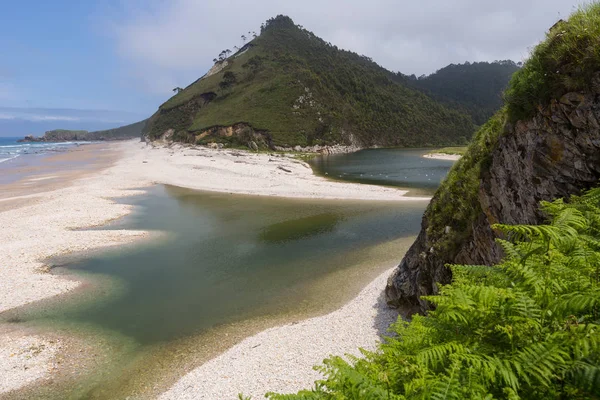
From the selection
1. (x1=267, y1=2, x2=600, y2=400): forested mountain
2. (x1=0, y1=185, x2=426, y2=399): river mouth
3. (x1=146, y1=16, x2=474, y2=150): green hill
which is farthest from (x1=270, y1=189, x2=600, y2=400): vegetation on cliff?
(x1=146, y1=16, x2=474, y2=150): green hill

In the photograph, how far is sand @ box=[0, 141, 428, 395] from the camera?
13016 millimetres

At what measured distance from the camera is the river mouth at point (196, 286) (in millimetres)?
12133

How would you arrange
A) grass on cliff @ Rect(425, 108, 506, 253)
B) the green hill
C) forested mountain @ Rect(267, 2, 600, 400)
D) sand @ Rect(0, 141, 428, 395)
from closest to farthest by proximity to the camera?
forested mountain @ Rect(267, 2, 600, 400), grass on cliff @ Rect(425, 108, 506, 253), sand @ Rect(0, 141, 428, 395), the green hill

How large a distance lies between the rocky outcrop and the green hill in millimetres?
104070

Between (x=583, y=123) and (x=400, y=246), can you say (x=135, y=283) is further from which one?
(x=583, y=123)

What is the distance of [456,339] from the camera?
3.58 meters

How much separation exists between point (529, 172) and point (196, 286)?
16075mm

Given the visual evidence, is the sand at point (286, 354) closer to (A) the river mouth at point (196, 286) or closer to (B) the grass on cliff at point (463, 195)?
(A) the river mouth at point (196, 286)

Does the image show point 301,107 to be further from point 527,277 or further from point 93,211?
point 527,277

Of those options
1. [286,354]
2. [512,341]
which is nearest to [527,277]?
[512,341]

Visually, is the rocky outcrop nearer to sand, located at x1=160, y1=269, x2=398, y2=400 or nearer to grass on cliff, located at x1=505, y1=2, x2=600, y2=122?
grass on cliff, located at x1=505, y1=2, x2=600, y2=122

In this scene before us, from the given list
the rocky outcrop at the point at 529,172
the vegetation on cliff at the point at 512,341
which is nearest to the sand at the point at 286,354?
the rocky outcrop at the point at 529,172

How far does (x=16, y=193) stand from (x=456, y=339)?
55.0 metres

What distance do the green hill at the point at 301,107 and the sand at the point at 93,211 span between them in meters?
48.3
